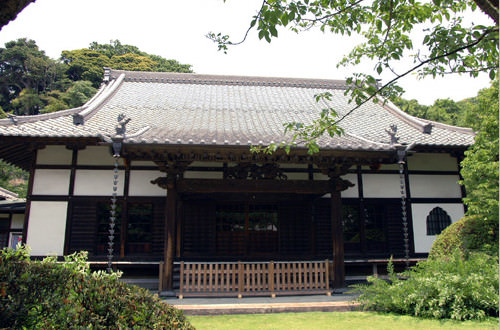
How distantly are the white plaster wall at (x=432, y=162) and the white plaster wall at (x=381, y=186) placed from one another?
0.73 metres

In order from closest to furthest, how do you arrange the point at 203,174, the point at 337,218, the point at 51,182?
1. the point at 337,218
2. the point at 51,182
3. the point at 203,174

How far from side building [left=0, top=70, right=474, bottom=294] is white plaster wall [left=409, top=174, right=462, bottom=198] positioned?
3 cm

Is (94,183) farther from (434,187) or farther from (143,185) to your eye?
(434,187)

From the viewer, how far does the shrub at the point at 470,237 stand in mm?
8586

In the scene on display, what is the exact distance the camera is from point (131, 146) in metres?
8.54

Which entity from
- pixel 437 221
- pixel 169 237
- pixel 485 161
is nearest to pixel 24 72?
pixel 169 237

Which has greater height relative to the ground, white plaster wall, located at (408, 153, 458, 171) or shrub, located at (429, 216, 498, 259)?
white plaster wall, located at (408, 153, 458, 171)

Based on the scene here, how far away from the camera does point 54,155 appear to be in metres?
10.8

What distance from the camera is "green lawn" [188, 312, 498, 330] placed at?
Result: 6156 mm

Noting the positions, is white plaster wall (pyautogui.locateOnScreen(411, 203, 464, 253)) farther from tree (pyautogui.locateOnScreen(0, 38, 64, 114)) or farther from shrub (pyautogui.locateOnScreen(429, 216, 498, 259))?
tree (pyautogui.locateOnScreen(0, 38, 64, 114))

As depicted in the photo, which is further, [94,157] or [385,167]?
[385,167]

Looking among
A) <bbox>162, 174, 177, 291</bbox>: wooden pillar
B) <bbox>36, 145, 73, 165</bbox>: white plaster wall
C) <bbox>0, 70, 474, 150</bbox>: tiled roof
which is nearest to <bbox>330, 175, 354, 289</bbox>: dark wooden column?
<bbox>0, 70, 474, 150</bbox>: tiled roof

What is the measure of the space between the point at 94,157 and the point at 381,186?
9235 millimetres

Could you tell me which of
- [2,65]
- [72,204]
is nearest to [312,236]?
[72,204]
